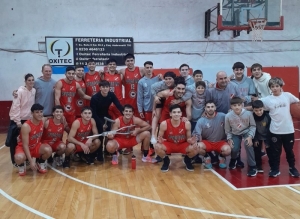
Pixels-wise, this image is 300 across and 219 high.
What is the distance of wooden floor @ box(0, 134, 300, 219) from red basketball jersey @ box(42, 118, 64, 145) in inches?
19.2

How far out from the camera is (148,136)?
5180 mm

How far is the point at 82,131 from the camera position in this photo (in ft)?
16.3

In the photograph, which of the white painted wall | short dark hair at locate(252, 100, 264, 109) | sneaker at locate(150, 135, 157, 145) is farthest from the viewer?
the white painted wall

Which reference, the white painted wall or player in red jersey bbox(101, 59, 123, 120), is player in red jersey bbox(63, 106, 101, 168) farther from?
the white painted wall

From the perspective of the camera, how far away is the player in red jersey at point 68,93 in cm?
525

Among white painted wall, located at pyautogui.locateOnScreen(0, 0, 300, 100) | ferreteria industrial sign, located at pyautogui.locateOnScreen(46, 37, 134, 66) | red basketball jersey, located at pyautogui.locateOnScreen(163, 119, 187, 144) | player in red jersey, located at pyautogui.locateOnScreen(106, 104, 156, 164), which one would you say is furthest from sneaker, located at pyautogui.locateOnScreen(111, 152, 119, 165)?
white painted wall, located at pyautogui.locateOnScreen(0, 0, 300, 100)

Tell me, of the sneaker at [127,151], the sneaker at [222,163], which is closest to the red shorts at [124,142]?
the sneaker at [127,151]

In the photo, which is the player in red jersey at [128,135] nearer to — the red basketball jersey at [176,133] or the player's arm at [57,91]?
the red basketball jersey at [176,133]

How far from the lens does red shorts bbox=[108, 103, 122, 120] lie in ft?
18.4

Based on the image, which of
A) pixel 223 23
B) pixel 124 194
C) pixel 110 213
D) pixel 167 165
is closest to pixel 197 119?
pixel 167 165

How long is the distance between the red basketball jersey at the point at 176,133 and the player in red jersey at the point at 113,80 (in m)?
1.24

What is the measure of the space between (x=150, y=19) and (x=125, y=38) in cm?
101

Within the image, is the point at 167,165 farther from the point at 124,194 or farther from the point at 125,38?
the point at 125,38

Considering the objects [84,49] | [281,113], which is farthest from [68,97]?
[84,49]
